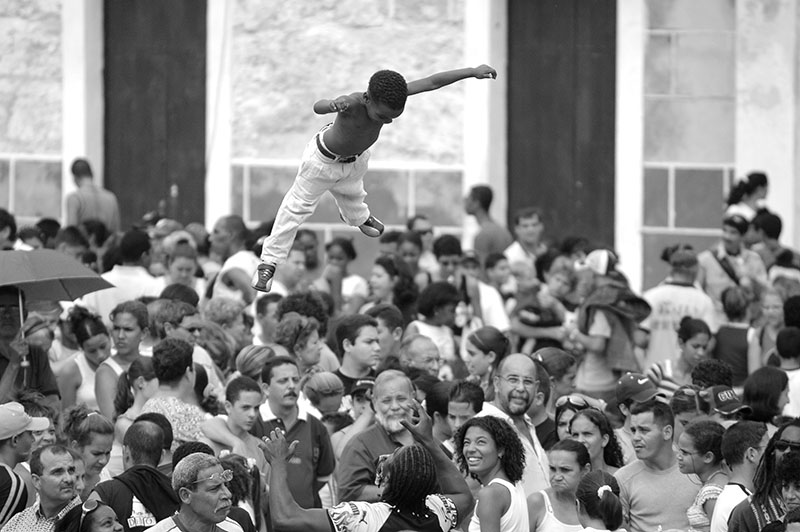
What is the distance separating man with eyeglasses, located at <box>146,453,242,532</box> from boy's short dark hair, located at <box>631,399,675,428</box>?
2.45 meters

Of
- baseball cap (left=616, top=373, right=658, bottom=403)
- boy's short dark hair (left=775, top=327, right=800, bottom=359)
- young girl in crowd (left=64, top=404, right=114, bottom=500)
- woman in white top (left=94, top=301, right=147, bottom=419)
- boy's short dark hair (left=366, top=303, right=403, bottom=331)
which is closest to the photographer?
young girl in crowd (left=64, top=404, right=114, bottom=500)

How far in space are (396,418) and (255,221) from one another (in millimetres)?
10206

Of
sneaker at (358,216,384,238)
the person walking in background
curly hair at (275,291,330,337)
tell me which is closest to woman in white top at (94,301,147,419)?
curly hair at (275,291,330,337)

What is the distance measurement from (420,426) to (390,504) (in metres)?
0.74

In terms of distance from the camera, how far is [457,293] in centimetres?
1241

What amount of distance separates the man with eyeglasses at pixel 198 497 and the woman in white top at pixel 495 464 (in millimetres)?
1279

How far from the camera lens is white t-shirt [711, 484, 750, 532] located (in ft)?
26.9

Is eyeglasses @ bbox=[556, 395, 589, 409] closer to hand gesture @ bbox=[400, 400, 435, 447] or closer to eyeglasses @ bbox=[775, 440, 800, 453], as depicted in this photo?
hand gesture @ bbox=[400, 400, 435, 447]

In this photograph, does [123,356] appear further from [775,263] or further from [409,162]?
[409,162]

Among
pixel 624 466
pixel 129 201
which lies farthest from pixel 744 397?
pixel 129 201

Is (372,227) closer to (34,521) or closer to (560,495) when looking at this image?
(560,495)

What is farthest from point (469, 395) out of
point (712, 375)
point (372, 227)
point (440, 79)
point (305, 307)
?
point (305, 307)

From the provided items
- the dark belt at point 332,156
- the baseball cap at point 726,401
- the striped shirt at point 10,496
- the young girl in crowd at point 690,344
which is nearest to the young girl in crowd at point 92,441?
the striped shirt at point 10,496

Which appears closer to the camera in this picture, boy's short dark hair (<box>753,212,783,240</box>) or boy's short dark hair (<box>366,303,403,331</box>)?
boy's short dark hair (<box>366,303,403,331</box>)
